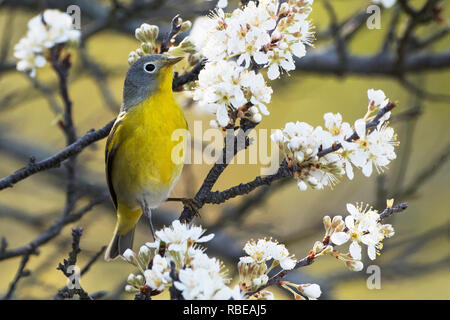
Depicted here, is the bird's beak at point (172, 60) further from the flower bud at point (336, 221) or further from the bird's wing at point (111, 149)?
the flower bud at point (336, 221)

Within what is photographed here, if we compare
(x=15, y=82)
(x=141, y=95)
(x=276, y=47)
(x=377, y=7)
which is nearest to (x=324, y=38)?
(x=377, y=7)

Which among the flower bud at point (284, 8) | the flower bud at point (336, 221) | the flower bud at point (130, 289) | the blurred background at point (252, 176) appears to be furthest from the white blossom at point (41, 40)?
the flower bud at point (336, 221)

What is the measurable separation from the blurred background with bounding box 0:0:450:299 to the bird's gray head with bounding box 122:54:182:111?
618 mm

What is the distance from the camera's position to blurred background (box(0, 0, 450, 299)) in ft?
18.0

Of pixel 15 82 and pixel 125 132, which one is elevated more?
pixel 15 82

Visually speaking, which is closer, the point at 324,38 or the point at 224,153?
the point at 224,153

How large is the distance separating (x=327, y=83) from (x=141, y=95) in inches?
229

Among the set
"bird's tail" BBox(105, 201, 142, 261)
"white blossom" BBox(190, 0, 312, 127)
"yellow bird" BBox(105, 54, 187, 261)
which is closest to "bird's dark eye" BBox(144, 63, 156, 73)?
"yellow bird" BBox(105, 54, 187, 261)

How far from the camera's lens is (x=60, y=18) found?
4.16 meters

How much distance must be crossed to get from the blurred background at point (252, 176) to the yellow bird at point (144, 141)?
0.34m

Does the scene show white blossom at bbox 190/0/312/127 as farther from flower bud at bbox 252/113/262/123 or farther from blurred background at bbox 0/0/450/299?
blurred background at bbox 0/0/450/299

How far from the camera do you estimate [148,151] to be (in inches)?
171
